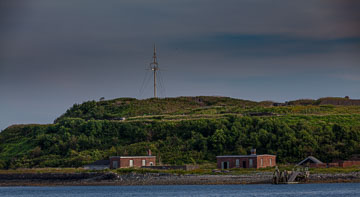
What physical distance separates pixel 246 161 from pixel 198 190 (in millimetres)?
11297

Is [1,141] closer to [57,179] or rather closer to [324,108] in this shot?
[57,179]

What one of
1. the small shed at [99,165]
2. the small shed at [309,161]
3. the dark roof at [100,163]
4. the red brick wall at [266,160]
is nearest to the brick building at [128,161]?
the small shed at [99,165]

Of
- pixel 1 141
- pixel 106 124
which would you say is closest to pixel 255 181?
pixel 106 124

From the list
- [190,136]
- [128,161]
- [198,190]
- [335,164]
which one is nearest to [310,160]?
[335,164]

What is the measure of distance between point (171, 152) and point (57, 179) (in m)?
15.4

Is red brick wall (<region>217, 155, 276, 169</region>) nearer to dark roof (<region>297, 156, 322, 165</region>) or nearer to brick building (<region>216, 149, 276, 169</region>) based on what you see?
brick building (<region>216, 149, 276, 169</region>)

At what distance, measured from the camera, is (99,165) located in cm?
7062

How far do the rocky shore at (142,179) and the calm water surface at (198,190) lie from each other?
0.73m

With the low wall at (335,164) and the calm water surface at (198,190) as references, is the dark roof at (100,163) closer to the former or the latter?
the calm water surface at (198,190)

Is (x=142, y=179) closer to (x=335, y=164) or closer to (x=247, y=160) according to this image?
(x=247, y=160)

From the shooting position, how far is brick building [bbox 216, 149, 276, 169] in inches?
2532

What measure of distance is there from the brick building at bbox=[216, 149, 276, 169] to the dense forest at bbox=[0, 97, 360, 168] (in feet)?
14.0

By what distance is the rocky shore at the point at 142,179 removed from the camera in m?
58.3

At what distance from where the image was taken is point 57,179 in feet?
219
